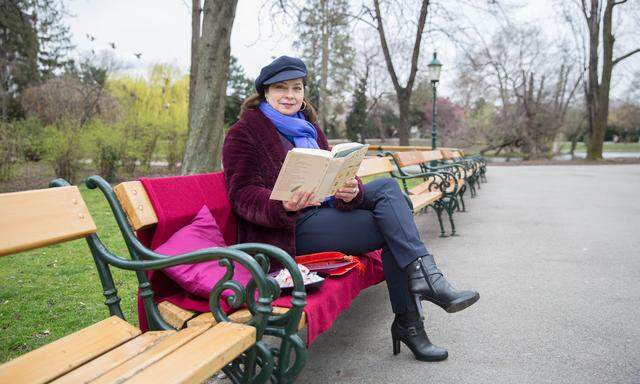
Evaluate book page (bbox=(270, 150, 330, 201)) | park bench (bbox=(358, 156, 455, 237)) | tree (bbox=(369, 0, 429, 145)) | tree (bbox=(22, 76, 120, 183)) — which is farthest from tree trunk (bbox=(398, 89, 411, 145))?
book page (bbox=(270, 150, 330, 201))

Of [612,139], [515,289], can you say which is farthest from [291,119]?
[612,139]

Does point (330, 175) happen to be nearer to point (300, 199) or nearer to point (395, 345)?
point (300, 199)

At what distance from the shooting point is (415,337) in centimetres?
271

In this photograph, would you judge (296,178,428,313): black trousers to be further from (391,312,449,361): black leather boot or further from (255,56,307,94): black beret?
(255,56,307,94): black beret

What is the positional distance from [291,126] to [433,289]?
1.20 m

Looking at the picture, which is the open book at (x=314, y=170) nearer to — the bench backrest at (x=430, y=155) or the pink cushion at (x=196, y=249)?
the pink cushion at (x=196, y=249)

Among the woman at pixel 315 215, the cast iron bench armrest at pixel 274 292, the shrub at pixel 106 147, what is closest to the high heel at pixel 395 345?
the woman at pixel 315 215

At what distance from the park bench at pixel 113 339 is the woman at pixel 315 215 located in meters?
0.71

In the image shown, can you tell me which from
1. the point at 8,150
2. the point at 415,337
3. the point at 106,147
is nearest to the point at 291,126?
the point at 415,337

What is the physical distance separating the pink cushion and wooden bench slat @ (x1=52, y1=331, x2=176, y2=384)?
0.22 metres

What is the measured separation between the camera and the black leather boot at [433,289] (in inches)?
98.9

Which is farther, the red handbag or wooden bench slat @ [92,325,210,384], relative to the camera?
the red handbag

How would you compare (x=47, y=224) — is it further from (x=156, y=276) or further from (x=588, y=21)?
(x=588, y=21)

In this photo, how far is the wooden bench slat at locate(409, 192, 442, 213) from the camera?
510cm
